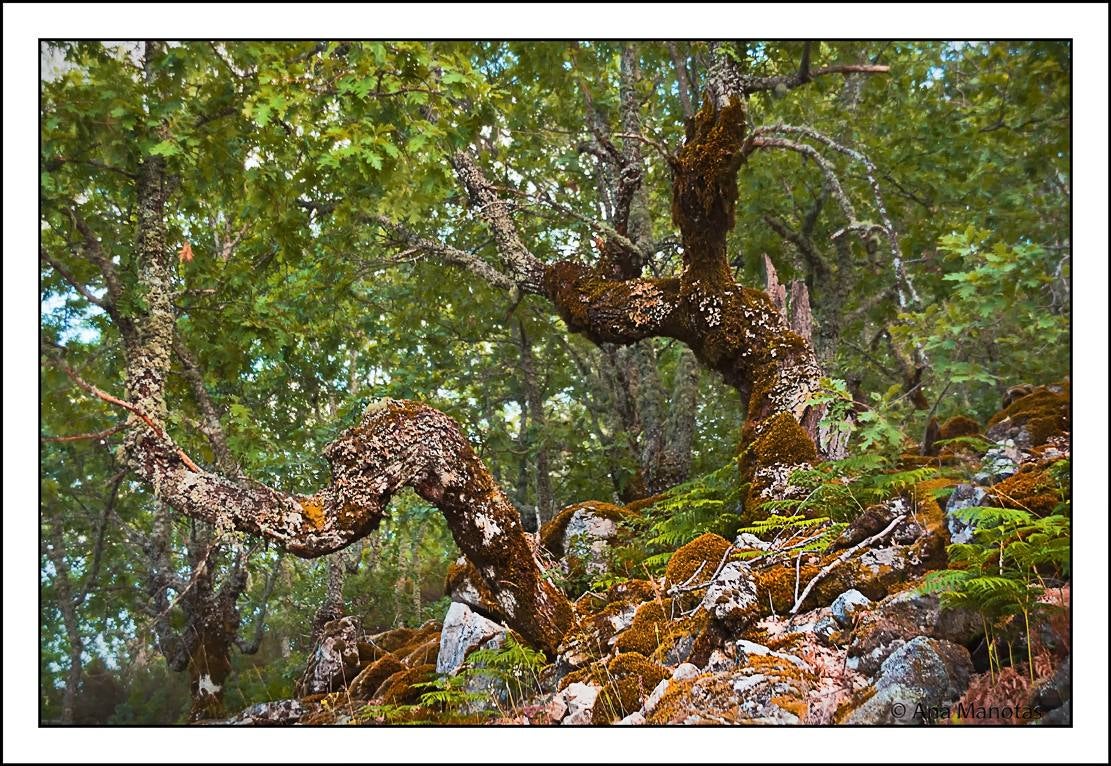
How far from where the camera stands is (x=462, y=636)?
464 cm

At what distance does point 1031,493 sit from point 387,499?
352cm

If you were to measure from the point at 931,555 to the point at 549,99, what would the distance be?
742cm

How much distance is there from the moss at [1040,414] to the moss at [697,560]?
2665 millimetres

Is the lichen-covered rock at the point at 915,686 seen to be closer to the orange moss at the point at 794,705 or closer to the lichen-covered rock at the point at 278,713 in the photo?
the orange moss at the point at 794,705

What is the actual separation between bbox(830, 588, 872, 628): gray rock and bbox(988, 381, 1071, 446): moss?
8.62 ft

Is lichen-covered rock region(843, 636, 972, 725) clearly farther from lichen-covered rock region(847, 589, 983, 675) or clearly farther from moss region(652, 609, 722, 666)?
moss region(652, 609, 722, 666)

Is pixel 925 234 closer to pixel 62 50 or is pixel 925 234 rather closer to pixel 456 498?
pixel 456 498

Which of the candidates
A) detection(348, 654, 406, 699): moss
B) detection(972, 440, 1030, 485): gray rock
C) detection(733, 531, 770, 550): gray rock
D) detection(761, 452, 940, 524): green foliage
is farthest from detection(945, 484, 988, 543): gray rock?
detection(348, 654, 406, 699): moss

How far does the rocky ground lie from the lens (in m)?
2.87

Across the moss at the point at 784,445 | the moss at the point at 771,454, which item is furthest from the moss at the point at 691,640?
the moss at the point at 784,445

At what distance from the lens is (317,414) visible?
9.04m

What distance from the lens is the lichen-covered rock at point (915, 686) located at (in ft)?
9.36

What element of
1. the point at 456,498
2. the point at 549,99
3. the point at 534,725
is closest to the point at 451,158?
the point at 549,99

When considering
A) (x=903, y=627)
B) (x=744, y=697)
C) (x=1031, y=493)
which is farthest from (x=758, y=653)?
(x=1031, y=493)
